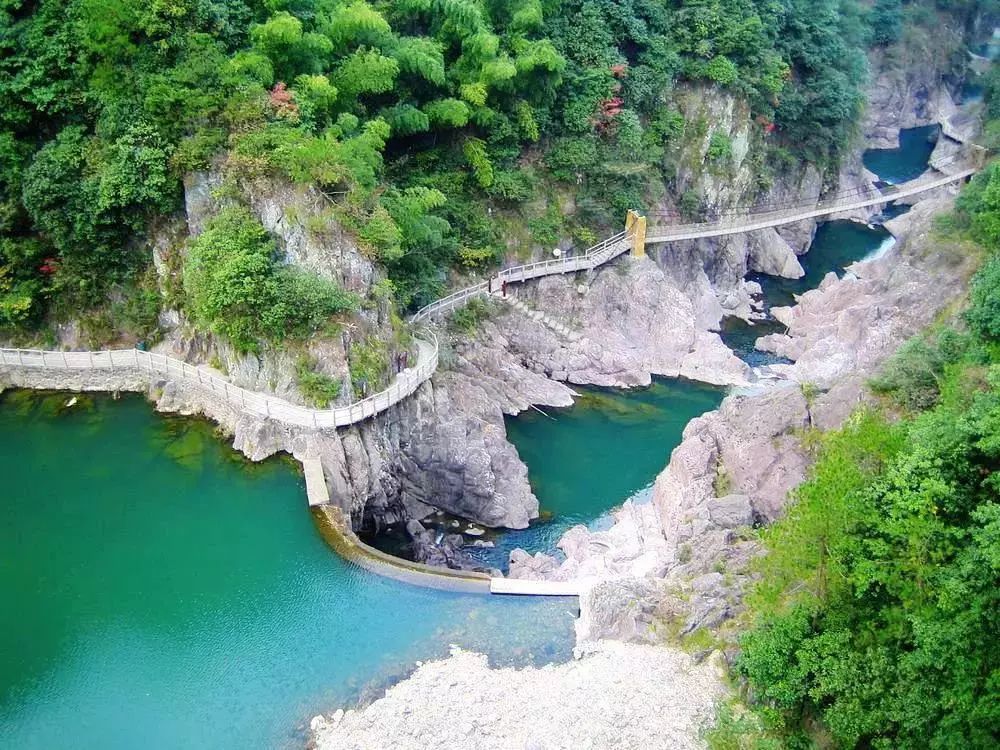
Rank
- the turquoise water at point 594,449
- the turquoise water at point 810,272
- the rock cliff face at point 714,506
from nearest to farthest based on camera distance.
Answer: the rock cliff face at point 714,506 < the turquoise water at point 594,449 < the turquoise water at point 810,272

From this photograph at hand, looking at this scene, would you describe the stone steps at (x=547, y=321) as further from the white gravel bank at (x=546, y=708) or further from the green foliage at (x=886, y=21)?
the green foliage at (x=886, y=21)

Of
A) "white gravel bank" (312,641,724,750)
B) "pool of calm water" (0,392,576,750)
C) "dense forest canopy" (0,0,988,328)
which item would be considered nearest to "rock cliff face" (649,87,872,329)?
"dense forest canopy" (0,0,988,328)

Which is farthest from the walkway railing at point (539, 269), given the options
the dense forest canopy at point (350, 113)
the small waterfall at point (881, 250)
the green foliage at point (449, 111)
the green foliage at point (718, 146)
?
the small waterfall at point (881, 250)

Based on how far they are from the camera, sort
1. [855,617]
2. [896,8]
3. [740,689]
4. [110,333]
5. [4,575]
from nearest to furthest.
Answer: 1. [855,617]
2. [740,689]
3. [4,575]
4. [110,333]
5. [896,8]

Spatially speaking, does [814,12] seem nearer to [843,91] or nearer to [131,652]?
[843,91]

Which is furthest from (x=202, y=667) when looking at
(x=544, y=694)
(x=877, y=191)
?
(x=877, y=191)
